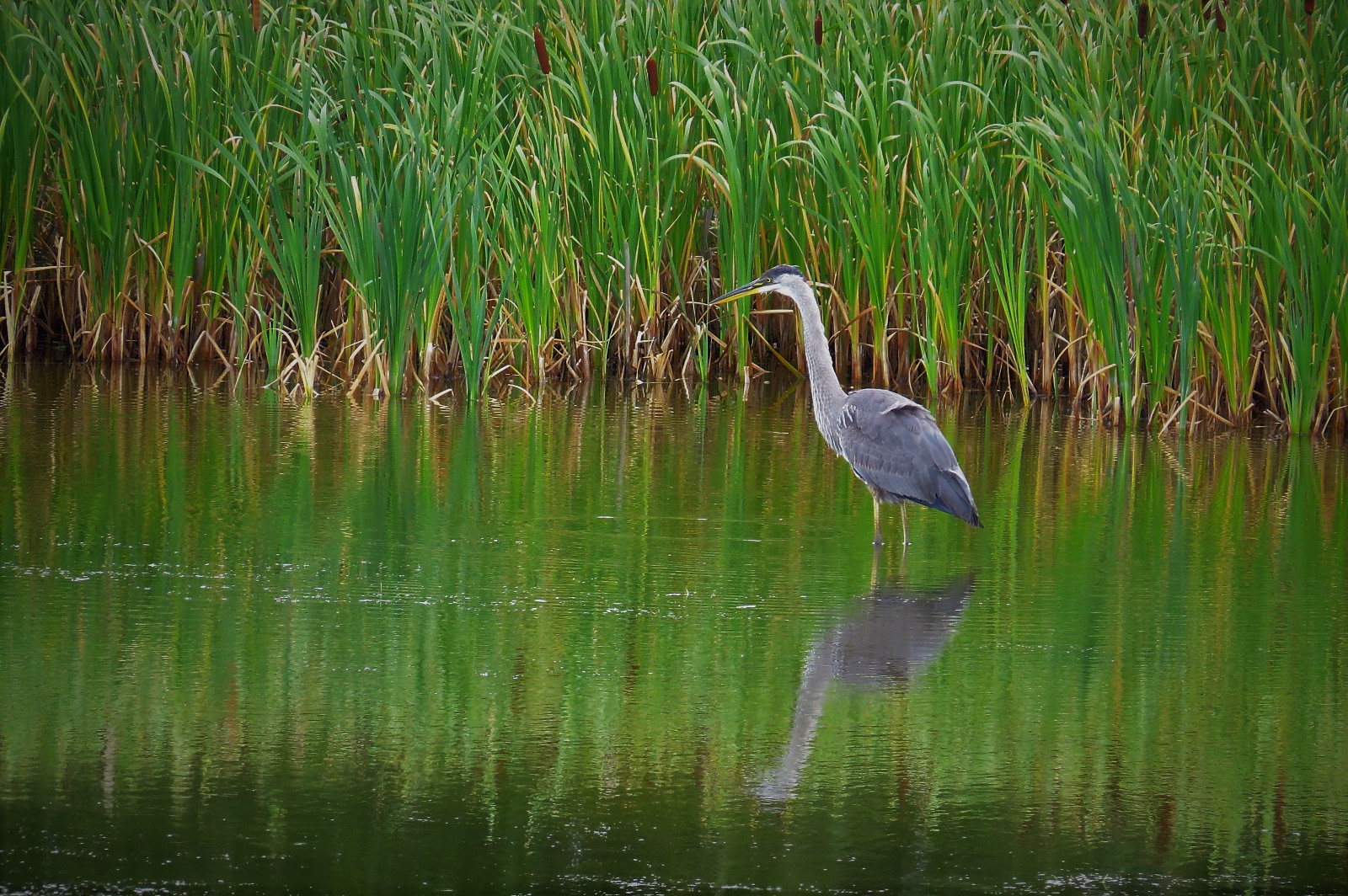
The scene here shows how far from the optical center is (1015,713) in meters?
4.58

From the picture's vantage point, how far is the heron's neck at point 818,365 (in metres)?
7.43

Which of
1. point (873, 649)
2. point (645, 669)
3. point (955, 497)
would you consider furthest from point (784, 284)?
point (645, 669)

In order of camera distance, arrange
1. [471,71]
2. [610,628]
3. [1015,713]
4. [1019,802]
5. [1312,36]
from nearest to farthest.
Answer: [1019,802] → [1015,713] → [610,628] → [471,71] → [1312,36]

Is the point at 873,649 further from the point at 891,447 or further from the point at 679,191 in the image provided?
the point at 679,191

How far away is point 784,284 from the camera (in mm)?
7961

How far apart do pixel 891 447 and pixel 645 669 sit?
218cm

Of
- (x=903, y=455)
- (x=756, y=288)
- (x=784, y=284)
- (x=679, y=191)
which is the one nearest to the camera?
(x=903, y=455)

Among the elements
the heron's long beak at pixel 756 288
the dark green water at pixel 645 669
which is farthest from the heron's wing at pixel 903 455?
the heron's long beak at pixel 756 288

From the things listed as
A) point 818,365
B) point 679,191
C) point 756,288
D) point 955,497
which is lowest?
point 955,497

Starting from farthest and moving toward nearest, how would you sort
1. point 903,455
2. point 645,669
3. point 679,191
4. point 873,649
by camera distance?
point 679,191, point 903,455, point 873,649, point 645,669

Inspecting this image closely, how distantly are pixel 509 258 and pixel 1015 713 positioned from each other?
5.40 metres

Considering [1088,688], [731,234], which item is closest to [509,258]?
[731,234]

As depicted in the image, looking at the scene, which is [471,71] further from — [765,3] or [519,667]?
[519,667]

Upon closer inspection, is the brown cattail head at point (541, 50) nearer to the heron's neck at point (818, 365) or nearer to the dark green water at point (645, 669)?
the dark green water at point (645, 669)
